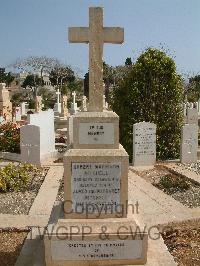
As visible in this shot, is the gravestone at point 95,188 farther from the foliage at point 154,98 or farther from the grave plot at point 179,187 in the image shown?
the foliage at point 154,98

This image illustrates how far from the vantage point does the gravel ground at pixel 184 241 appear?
4.42 m

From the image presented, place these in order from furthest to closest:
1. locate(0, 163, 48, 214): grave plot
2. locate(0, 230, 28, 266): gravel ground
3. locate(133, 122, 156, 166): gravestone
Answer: locate(133, 122, 156, 166): gravestone, locate(0, 163, 48, 214): grave plot, locate(0, 230, 28, 266): gravel ground

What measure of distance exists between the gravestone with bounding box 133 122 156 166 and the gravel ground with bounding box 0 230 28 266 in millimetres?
5334

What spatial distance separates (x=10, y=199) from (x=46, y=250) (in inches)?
136

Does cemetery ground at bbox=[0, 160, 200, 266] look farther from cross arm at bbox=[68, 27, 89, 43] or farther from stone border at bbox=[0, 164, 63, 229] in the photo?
cross arm at bbox=[68, 27, 89, 43]

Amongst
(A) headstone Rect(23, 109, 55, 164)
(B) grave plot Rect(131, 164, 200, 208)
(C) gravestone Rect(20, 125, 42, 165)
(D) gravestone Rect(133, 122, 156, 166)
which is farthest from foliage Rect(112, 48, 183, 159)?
(C) gravestone Rect(20, 125, 42, 165)

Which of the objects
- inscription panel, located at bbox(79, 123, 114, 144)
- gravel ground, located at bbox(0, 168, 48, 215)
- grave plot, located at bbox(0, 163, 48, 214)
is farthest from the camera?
grave plot, located at bbox(0, 163, 48, 214)

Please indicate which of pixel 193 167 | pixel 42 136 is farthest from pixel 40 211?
pixel 193 167

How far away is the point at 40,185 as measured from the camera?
8133 mm

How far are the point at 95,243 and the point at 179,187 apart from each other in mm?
4361

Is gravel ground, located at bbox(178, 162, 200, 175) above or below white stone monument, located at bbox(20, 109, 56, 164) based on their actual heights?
below

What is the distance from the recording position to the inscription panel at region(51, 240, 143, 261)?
3.85m

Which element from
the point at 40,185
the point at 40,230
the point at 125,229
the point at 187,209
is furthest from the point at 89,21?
the point at 40,185

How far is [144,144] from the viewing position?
1015cm
